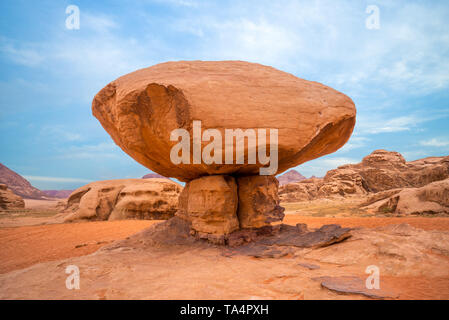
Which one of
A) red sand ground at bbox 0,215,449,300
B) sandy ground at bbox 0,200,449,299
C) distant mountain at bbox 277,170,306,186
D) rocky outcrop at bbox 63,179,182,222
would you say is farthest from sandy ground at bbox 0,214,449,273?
distant mountain at bbox 277,170,306,186

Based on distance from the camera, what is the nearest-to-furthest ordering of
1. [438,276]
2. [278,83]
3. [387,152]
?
A: [438,276] < [278,83] < [387,152]

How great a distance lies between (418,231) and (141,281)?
4.76m

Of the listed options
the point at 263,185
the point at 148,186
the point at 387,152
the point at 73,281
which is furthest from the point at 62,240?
the point at 387,152

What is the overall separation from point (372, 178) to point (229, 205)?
800 inches

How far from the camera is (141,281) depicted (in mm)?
2961

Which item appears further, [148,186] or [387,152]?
[387,152]

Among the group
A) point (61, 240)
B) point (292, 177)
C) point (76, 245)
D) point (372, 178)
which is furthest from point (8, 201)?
point (292, 177)

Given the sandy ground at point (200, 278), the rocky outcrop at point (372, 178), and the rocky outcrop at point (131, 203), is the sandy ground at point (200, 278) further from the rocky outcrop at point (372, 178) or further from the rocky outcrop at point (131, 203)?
the rocky outcrop at point (372, 178)

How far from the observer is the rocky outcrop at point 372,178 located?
62.2 ft

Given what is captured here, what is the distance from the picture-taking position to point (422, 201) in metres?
9.53

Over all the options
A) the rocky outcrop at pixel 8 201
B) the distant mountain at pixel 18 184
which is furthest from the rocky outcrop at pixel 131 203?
the distant mountain at pixel 18 184
